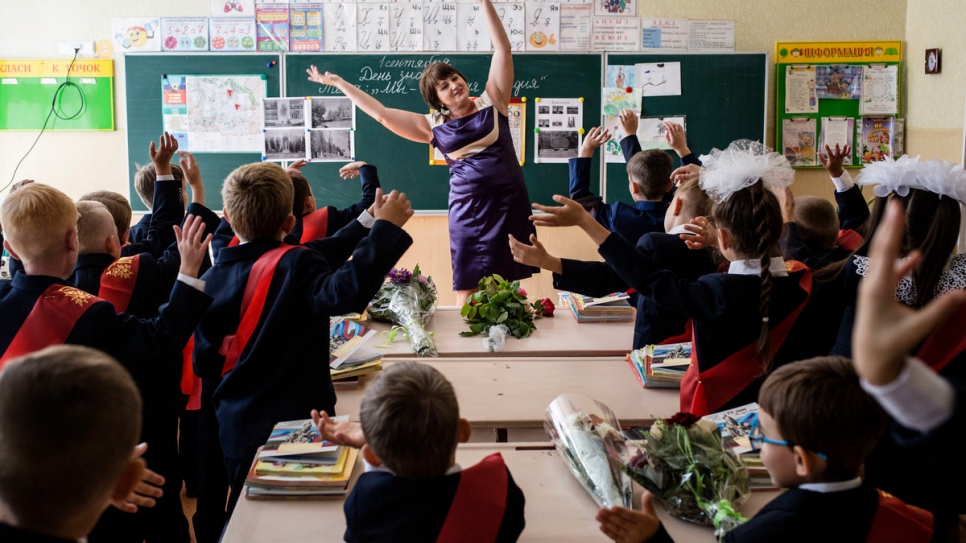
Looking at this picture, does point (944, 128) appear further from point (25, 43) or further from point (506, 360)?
Result: point (25, 43)

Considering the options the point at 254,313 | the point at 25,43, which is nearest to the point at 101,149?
the point at 25,43

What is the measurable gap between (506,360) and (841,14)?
13.3ft

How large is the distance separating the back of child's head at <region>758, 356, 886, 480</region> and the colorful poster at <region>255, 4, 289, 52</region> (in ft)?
14.9

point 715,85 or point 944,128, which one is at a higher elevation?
point 715,85

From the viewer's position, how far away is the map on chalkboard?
498cm

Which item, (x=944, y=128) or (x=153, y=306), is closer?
(x=153, y=306)

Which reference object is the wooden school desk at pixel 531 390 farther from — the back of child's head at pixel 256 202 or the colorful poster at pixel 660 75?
the colorful poster at pixel 660 75

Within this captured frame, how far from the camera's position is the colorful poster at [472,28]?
4977 mm

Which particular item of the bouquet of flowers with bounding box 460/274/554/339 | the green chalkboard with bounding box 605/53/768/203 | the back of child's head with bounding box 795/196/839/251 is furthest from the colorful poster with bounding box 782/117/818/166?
the bouquet of flowers with bounding box 460/274/554/339

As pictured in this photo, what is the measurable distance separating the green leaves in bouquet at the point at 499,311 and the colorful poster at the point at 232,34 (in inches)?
120

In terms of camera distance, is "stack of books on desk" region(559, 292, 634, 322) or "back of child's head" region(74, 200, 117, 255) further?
"stack of books on desk" region(559, 292, 634, 322)

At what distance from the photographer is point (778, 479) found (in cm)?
117

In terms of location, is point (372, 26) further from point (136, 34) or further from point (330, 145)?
point (136, 34)

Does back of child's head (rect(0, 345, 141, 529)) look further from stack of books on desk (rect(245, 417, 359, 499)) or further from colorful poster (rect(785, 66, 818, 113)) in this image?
colorful poster (rect(785, 66, 818, 113))
